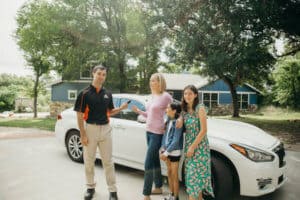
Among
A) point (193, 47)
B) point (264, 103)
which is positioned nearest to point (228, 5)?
point (193, 47)

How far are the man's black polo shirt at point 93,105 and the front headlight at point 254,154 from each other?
2.02 metres

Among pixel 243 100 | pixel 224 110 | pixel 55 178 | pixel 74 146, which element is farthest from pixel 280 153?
pixel 243 100

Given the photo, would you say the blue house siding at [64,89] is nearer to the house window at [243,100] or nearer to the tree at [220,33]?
the tree at [220,33]

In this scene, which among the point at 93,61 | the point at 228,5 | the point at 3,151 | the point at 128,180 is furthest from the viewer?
the point at 93,61

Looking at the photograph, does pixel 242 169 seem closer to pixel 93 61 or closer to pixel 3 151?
pixel 3 151

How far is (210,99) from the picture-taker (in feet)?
109

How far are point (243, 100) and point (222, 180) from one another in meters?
31.1

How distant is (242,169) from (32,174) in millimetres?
4057

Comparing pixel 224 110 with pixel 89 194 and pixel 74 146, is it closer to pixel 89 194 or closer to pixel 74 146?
pixel 74 146

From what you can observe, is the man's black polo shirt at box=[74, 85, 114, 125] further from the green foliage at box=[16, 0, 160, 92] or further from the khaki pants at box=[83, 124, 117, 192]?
the green foliage at box=[16, 0, 160, 92]

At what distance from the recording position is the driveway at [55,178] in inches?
183

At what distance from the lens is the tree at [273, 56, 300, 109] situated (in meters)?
29.6

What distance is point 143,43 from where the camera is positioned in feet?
55.8

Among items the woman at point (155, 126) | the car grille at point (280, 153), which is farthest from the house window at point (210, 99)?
the woman at point (155, 126)
